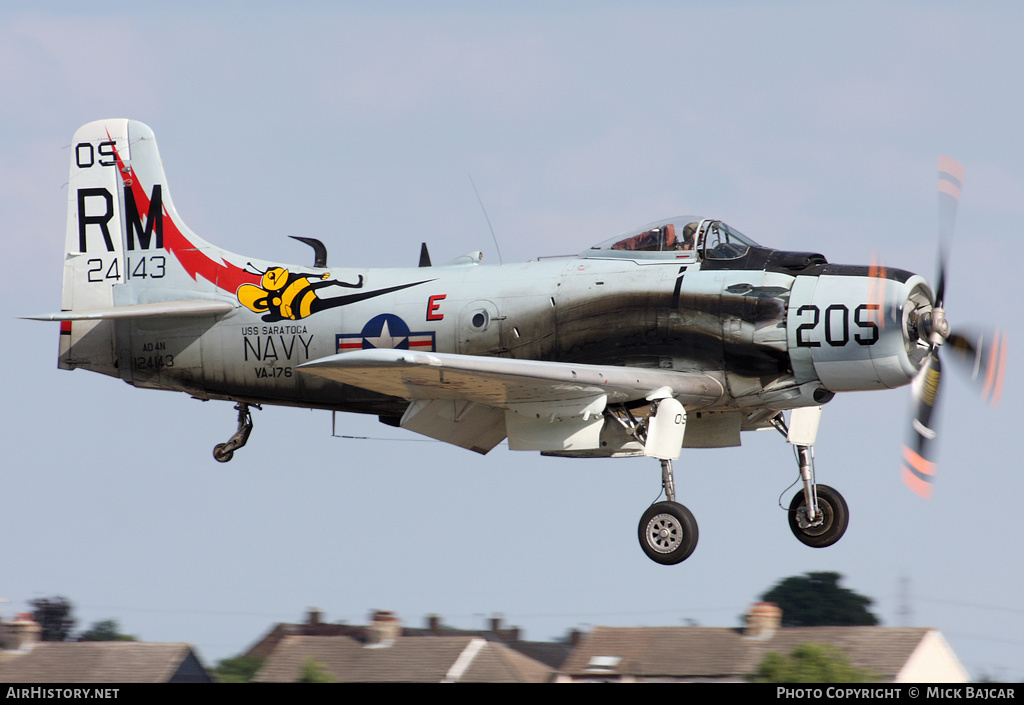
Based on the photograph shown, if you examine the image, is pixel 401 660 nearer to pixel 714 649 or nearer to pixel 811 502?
pixel 714 649

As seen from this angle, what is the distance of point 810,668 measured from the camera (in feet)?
92.9

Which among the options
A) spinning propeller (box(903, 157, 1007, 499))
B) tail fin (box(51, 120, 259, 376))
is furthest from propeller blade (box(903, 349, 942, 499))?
tail fin (box(51, 120, 259, 376))

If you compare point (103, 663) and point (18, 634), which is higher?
point (18, 634)

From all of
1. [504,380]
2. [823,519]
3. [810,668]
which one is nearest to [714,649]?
[810,668]

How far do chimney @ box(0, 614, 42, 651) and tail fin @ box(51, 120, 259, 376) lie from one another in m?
13.9

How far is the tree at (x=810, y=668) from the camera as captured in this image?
28.1m

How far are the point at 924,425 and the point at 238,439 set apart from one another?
9244mm

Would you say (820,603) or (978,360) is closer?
(978,360)

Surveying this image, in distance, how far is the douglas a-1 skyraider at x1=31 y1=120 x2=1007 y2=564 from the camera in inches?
563

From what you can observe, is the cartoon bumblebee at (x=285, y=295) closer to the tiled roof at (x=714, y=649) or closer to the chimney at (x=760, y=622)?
the tiled roof at (x=714, y=649)

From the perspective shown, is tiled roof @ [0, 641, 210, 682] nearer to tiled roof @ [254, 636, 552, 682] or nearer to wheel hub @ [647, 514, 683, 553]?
tiled roof @ [254, 636, 552, 682]

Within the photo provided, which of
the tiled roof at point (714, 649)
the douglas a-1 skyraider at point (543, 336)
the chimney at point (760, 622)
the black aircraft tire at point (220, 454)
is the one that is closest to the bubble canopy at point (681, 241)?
the douglas a-1 skyraider at point (543, 336)

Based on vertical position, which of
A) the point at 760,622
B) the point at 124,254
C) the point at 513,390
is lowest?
the point at 760,622
